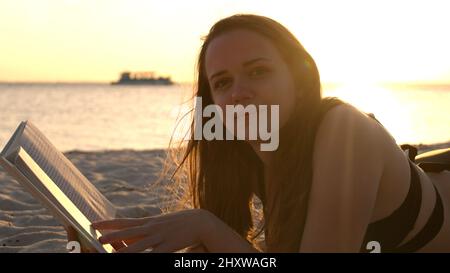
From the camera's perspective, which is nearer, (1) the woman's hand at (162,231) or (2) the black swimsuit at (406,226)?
(1) the woman's hand at (162,231)

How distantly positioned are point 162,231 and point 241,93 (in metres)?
0.59

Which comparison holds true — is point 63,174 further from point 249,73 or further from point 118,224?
point 249,73

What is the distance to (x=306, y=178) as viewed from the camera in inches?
80.5

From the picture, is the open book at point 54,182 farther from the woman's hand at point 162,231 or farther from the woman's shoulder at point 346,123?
the woman's shoulder at point 346,123

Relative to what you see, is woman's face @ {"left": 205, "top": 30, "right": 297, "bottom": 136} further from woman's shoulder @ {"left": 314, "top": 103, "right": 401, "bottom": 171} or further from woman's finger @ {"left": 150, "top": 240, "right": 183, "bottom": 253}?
woman's finger @ {"left": 150, "top": 240, "right": 183, "bottom": 253}

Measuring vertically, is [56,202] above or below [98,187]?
above

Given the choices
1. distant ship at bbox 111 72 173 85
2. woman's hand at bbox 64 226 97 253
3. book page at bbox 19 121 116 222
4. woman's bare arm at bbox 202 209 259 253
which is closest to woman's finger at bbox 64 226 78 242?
woman's hand at bbox 64 226 97 253

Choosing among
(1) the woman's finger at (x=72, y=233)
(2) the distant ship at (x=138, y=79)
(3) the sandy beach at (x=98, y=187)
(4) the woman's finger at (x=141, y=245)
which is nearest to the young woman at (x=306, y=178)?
(4) the woman's finger at (x=141, y=245)

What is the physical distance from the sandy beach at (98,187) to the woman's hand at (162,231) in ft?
5.64

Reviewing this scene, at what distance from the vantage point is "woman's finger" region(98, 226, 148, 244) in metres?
1.83

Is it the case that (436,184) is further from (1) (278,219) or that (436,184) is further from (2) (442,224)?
(1) (278,219)

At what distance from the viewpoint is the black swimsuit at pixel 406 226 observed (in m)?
2.16

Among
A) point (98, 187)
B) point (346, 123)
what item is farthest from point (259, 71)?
point (98, 187)
